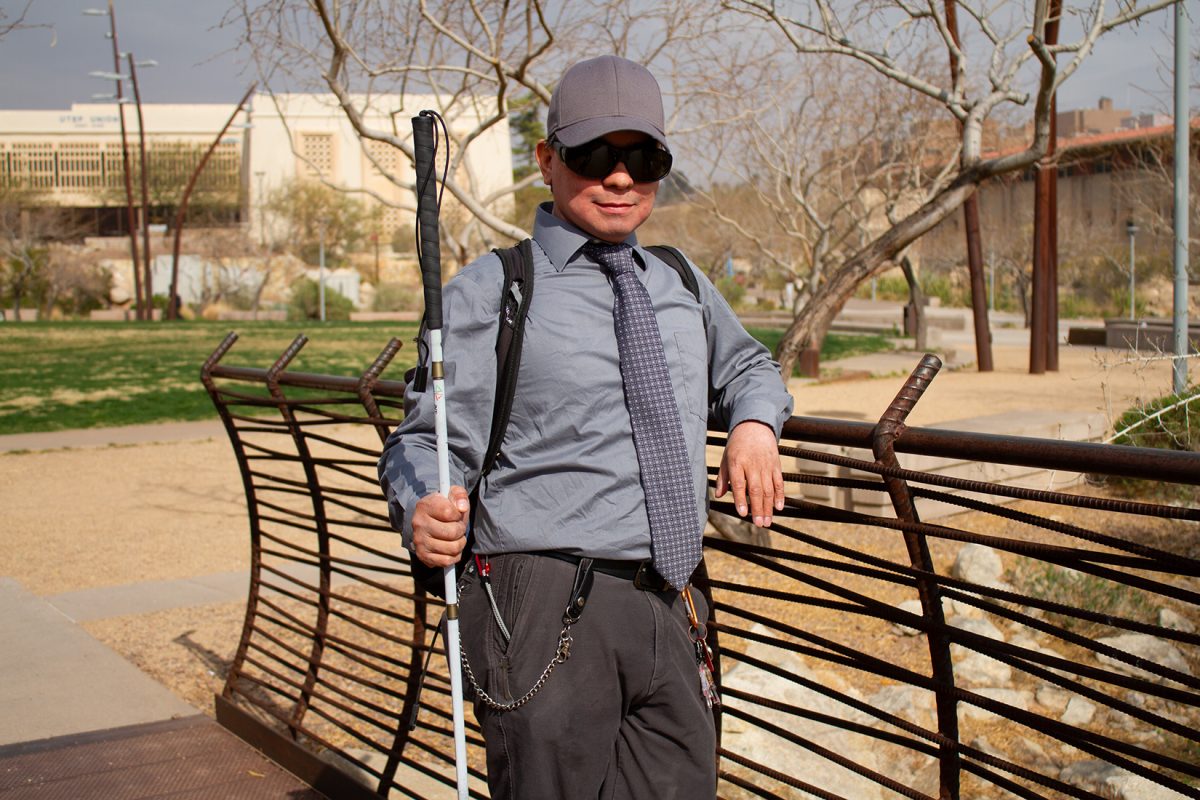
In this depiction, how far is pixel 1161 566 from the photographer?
2031 mm

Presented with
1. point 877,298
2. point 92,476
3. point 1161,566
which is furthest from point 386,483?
point 877,298

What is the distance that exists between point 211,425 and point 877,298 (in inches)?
1694

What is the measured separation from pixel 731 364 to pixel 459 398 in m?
0.62

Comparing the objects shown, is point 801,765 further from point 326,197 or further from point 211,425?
point 326,197

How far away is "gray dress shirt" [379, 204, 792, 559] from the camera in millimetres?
2281

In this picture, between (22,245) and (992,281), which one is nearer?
(992,281)

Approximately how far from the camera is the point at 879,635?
21.8 ft

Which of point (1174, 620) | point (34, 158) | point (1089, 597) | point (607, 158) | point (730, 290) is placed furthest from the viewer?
point (34, 158)

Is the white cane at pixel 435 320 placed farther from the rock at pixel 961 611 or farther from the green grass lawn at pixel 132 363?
the green grass lawn at pixel 132 363

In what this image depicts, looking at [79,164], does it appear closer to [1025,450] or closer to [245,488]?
[245,488]

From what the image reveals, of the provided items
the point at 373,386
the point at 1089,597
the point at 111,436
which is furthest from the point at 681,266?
the point at 111,436

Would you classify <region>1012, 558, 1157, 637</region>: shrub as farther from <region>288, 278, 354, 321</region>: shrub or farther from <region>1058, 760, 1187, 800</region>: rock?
<region>288, 278, 354, 321</region>: shrub

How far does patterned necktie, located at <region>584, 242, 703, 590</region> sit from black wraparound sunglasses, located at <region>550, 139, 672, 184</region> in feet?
0.97

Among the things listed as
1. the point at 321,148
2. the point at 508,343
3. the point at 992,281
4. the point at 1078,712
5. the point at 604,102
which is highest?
the point at 321,148
